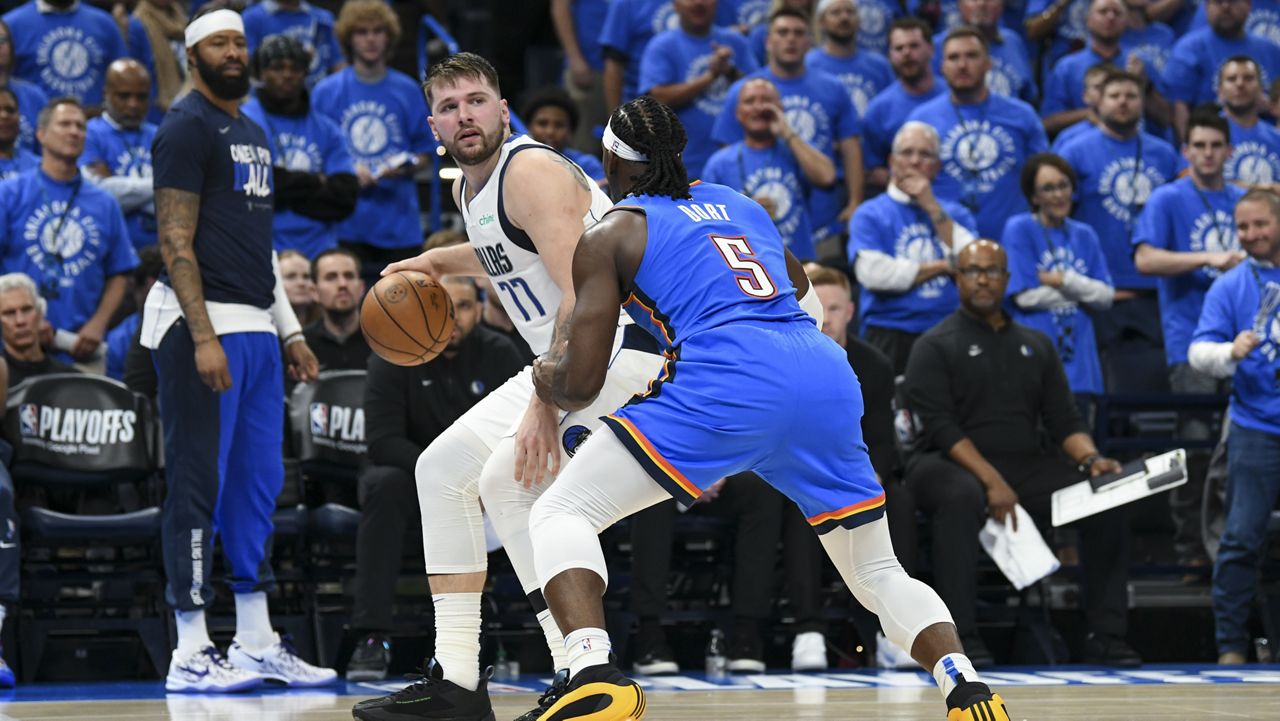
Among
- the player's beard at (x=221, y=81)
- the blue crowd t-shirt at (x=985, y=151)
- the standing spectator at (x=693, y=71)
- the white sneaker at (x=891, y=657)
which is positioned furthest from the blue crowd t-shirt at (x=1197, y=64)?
the player's beard at (x=221, y=81)

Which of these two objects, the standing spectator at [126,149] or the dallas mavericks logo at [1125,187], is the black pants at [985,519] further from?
the standing spectator at [126,149]

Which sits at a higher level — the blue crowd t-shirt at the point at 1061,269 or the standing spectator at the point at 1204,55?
the standing spectator at the point at 1204,55

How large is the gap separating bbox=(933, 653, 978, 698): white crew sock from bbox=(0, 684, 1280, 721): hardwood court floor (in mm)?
923

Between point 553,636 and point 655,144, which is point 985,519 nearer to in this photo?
point 553,636

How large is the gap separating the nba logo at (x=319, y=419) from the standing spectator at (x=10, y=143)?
2.29 meters

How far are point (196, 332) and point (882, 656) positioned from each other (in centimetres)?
343

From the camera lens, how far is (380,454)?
7.34m

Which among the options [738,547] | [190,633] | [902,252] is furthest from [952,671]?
[902,252]

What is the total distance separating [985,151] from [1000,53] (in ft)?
5.12

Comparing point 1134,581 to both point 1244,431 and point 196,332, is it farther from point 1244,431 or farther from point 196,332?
point 196,332

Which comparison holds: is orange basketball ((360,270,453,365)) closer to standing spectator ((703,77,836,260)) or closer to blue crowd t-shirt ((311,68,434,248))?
standing spectator ((703,77,836,260))

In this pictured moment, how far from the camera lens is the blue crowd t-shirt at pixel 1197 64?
10891 millimetres

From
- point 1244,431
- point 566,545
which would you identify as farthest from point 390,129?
point 566,545

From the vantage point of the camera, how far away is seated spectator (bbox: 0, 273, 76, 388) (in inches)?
293
